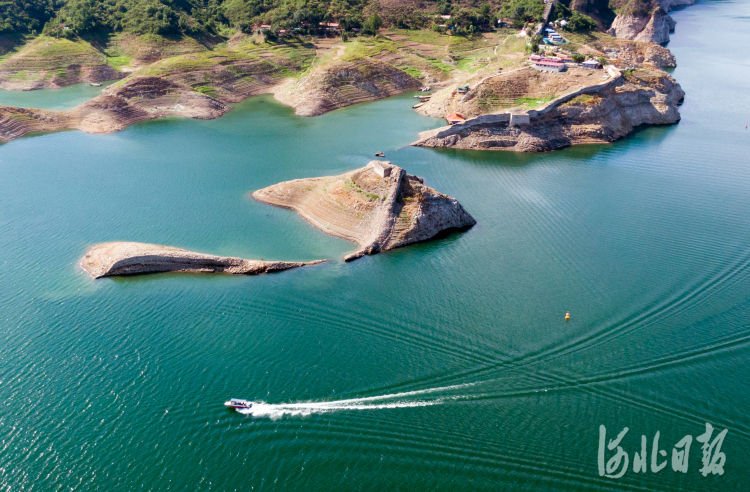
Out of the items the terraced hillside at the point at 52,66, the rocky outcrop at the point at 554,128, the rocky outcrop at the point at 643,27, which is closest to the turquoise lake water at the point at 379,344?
the rocky outcrop at the point at 554,128

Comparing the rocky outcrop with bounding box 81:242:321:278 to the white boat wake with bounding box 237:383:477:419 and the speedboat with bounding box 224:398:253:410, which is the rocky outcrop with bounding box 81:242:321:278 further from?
the white boat wake with bounding box 237:383:477:419

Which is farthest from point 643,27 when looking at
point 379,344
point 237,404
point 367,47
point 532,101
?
point 237,404

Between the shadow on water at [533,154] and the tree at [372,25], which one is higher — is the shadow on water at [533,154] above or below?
below

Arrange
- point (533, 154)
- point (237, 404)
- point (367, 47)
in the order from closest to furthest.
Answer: point (237, 404)
point (533, 154)
point (367, 47)

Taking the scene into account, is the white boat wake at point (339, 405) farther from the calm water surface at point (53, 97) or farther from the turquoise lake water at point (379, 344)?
the calm water surface at point (53, 97)

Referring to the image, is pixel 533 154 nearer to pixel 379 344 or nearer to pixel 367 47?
pixel 379 344

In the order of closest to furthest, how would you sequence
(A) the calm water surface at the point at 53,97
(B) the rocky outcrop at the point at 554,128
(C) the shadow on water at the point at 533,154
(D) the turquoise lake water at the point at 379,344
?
(D) the turquoise lake water at the point at 379,344, (C) the shadow on water at the point at 533,154, (B) the rocky outcrop at the point at 554,128, (A) the calm water surface at the point at 53,97
